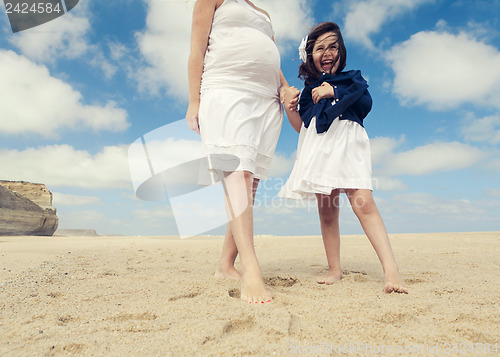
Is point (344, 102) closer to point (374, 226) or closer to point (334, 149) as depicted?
point (334, 149)

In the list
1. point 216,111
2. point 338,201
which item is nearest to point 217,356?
point 216,111

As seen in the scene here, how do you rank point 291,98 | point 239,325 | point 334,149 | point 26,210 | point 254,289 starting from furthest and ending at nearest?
point 26,210 → point 291,98 → point 334,149 → point 254,289 → point 239,325

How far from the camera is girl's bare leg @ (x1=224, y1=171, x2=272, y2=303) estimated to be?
5.80ft

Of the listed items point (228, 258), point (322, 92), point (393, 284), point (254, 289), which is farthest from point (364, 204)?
point (228, 258)

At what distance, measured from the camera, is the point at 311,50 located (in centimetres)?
262

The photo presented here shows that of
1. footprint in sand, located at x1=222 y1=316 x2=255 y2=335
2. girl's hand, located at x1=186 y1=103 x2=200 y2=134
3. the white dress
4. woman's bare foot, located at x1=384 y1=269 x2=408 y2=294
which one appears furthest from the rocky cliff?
woman's bare foot, located at x1=384 y1=269 x2=408 y2=294

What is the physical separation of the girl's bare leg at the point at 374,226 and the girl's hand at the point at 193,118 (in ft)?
3.95

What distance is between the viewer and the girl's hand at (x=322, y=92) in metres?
2.29

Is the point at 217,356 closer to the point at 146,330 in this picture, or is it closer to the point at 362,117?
the point at 146,330

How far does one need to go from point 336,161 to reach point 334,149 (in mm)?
92

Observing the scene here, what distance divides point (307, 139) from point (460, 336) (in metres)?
1.54

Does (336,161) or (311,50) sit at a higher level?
(311,50)

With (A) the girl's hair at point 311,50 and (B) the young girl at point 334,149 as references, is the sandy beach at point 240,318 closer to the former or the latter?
(B) the young girl at point 334,149

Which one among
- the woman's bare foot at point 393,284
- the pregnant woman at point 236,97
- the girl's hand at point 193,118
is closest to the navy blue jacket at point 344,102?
the pregnant woman at point 236,97
